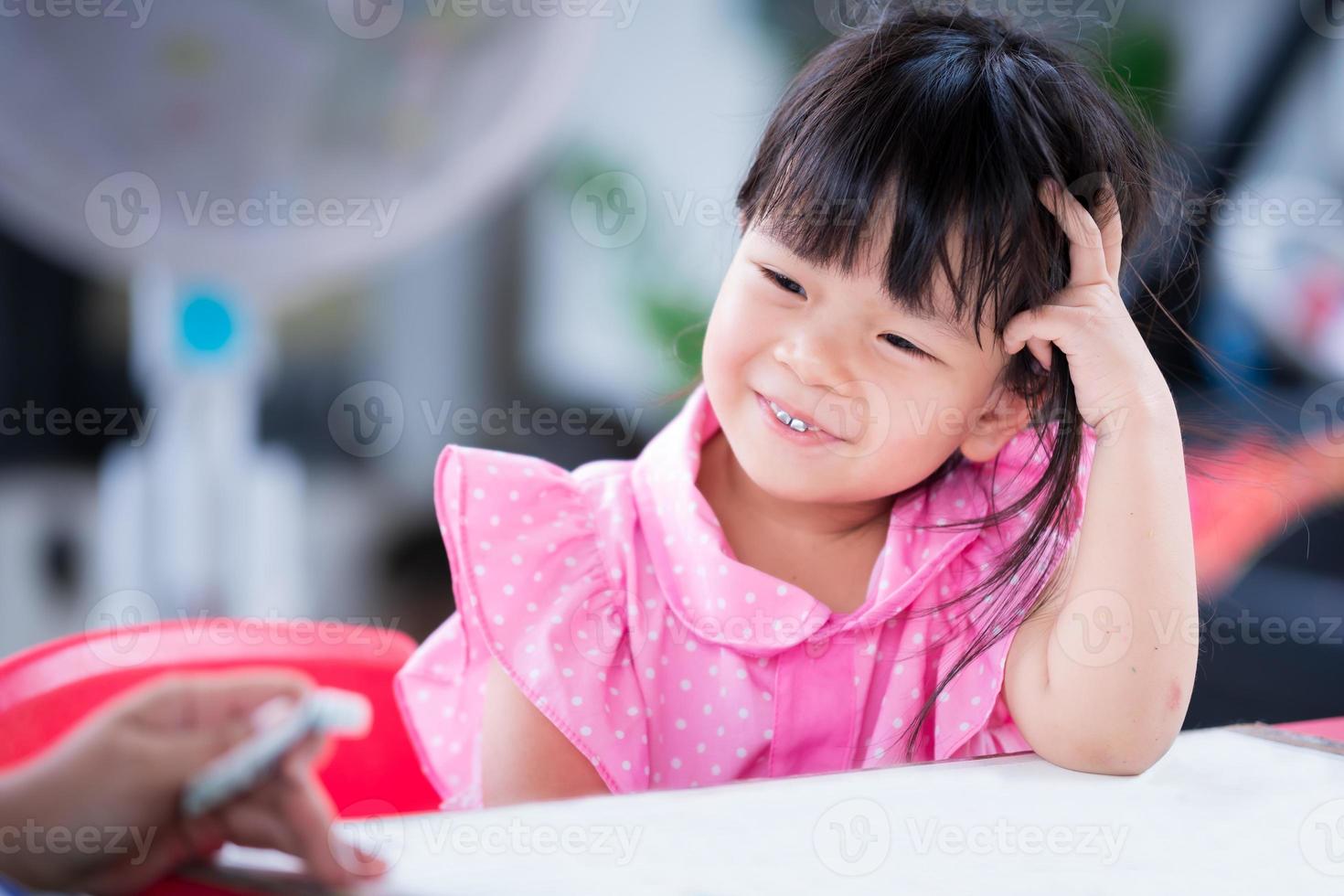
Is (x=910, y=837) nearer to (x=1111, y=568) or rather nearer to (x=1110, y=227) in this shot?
(x=1111, y=568)

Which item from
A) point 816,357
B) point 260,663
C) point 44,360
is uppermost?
point 816,357

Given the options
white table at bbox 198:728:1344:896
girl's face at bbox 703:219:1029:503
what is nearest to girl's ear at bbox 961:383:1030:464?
girl's face at bbox 703:219:1029:503

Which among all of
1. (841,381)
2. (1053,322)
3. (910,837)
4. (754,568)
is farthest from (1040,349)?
(910,837)

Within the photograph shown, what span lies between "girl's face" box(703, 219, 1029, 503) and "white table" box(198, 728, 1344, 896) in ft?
0.75

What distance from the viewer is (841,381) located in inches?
30.9

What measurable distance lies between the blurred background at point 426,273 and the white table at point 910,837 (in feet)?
1.32

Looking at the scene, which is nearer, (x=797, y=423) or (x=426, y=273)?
(x=797, y=423)

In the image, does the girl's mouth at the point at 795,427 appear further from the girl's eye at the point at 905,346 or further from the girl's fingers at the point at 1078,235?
the girl's fingers at the point at 1078,235

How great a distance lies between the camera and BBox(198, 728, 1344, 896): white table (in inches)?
20.7

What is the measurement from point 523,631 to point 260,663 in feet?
0.80

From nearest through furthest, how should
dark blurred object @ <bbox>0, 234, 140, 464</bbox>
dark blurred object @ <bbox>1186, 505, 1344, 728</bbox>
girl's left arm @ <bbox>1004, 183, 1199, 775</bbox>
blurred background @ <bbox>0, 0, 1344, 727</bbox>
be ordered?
girl's left arm @ <bbox>1004, 183, 1199, 775</bbox>
blurred background @ <bbox>0, 0, 1344, 727</bbox>
dark blurred object @ <bbox>0, 234, 140, 464</bbox>
dark blurred object @ <bbox>1186, 505, 1344, 728</bbox>

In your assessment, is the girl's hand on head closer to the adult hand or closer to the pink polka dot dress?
the pink polka dot dress

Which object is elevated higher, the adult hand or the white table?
the adult hand

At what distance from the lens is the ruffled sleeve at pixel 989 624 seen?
0.83 metres
